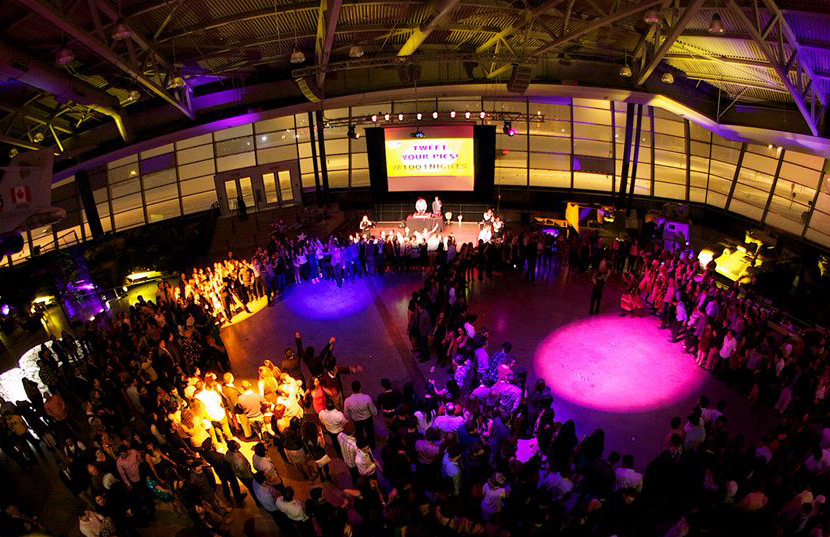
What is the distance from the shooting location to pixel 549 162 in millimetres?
28203

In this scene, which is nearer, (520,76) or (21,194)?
(21,194)

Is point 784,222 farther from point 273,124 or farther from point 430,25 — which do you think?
point 273,124

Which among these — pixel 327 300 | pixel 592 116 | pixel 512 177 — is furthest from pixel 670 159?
pixel 327 300

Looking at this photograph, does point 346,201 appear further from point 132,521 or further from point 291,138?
point 132,521

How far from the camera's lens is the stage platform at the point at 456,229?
1817 cm

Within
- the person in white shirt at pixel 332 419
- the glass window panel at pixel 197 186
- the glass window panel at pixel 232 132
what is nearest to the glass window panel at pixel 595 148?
the glass window panel at pixel 232 132

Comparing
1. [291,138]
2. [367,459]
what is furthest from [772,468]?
[291,138]

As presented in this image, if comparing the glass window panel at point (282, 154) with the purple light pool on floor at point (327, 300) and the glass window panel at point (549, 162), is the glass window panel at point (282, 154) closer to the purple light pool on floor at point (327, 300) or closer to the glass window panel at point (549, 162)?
the glass window panel at point (549, 162)

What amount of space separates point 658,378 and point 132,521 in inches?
359

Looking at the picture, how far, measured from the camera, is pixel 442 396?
7945mm

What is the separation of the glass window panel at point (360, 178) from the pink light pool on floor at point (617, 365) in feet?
51.6

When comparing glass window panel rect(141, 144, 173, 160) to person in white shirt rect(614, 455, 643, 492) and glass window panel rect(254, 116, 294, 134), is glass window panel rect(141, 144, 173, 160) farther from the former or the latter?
person in white shirt rect(614, 455, 643, 492)

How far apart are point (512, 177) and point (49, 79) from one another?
63.3ft

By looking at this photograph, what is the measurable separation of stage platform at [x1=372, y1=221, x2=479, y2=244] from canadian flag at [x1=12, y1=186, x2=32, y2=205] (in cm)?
1038
